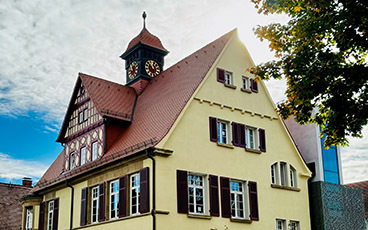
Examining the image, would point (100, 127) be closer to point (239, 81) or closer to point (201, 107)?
point (201, 107)

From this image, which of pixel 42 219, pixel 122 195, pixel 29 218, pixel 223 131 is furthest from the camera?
pixel 29 218

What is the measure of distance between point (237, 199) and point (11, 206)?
23.7m

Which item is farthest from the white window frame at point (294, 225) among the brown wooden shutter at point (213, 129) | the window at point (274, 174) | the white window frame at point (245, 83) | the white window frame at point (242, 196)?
the white window frame at point (245, 83)

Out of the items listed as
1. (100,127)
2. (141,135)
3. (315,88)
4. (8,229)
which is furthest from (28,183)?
(315,88)

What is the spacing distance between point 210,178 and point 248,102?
216 inches

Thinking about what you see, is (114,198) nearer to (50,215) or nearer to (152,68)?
(50,215)

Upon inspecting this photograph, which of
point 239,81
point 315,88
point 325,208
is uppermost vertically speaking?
point 239,81

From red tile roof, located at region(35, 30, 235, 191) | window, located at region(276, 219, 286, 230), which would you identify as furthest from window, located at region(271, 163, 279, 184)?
red tile roof, located at region(35, 30, 235, 191)

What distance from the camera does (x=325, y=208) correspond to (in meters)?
29.4

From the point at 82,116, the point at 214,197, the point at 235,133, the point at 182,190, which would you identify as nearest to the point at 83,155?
the point at 82,116

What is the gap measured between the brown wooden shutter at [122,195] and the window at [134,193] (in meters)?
0.30

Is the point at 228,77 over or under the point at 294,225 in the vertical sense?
over

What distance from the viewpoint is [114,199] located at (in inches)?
995

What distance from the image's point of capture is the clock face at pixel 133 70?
3347 centimetres
